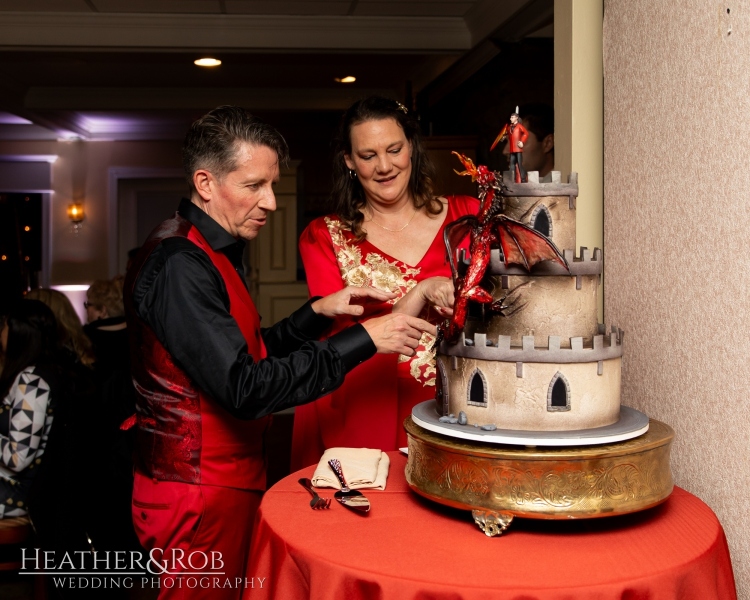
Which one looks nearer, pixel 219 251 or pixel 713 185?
pixel 713 185

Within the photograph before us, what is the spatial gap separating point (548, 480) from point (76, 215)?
10501 millimetres

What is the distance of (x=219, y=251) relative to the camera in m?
1.90

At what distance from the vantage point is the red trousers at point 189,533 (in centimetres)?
176

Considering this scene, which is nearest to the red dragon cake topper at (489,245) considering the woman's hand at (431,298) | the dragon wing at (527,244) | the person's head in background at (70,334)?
the dragon wing at (527,244)

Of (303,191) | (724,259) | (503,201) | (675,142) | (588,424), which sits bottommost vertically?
(588,424)

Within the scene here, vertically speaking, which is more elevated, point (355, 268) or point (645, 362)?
point (355, 268)

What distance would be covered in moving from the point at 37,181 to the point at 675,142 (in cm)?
1064

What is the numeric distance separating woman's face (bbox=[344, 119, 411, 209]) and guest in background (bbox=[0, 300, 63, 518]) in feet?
4.88

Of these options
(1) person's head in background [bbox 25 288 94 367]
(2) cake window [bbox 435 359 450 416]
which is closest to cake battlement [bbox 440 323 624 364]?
(2) cake window [bbox 435 359 450 416]

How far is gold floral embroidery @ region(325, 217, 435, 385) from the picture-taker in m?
2.38

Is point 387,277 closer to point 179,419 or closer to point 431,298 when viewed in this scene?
point 431,298

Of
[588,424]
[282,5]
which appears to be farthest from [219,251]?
[282,5]

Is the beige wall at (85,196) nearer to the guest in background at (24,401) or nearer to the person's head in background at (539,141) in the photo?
the guest in background at (24,401)

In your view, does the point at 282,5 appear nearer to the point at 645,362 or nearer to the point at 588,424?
the point at 645,362
